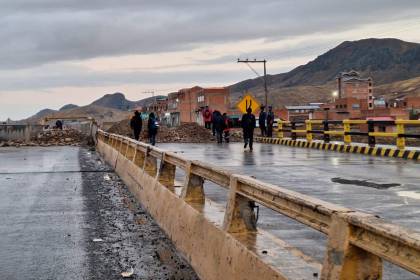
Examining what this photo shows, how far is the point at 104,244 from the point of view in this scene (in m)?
9.52

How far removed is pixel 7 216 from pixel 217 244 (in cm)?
667

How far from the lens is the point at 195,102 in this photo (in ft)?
521

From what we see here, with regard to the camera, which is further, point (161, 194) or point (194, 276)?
point (161, 194)

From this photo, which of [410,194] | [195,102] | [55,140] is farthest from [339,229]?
[195,102]

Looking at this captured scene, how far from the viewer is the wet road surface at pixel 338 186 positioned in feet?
28.6

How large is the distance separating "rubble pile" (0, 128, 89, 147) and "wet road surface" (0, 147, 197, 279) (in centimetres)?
3708

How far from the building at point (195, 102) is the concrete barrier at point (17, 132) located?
2783 inches

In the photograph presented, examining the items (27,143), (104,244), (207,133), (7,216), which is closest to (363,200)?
(104,244)

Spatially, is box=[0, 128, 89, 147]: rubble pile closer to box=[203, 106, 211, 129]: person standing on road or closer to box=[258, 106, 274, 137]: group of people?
box=[203, 106, 211, 129]: person standing on road

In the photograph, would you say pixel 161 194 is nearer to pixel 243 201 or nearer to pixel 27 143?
pixel 243 201

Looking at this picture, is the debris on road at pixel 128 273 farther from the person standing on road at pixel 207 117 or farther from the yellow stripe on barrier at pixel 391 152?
the person standing on road at pixel 207 117

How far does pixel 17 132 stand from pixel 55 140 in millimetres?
3287

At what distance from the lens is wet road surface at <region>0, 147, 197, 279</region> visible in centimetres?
788

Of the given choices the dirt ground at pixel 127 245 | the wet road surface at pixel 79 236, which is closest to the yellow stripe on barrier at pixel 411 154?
the wet road surface at pixel 79 236
